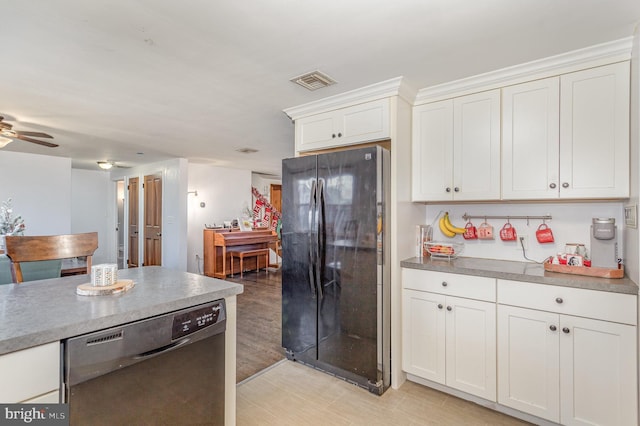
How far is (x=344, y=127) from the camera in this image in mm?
2598

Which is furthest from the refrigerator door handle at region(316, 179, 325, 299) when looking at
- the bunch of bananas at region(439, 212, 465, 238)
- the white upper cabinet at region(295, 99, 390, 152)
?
the bunch of bananas at region(439, 212, 465, 238)

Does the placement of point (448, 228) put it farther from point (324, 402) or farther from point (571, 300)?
point (324, 402)

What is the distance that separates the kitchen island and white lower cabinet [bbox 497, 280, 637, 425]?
1.66 meters

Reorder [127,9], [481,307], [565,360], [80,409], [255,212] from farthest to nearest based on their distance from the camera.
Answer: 1. [255,212]
2. [481,307]
3. [565,360]
4. [127,9]
5. [80,409]

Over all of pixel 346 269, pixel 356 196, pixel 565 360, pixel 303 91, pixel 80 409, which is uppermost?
pixel 303 91

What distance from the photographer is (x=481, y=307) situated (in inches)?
81.4

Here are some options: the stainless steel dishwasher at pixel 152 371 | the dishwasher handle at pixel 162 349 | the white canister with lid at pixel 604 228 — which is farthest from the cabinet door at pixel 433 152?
the dishwasher handle at pixel 162 349

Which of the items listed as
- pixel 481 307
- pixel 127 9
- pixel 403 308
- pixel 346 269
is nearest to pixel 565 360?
pixel 481 307

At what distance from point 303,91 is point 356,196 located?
0.95 m

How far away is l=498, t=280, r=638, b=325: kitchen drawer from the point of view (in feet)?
5.43

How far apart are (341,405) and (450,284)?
110 cm

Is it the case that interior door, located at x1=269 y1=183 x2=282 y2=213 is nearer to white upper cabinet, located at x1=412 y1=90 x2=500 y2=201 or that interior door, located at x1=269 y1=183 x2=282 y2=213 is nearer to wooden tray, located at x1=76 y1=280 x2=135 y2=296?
white upper cabinet, located at x1=412 y1=90 x2=500 y2=201

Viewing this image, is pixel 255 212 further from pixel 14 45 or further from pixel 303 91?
pixel 14 45

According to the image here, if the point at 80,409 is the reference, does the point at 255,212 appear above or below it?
above
